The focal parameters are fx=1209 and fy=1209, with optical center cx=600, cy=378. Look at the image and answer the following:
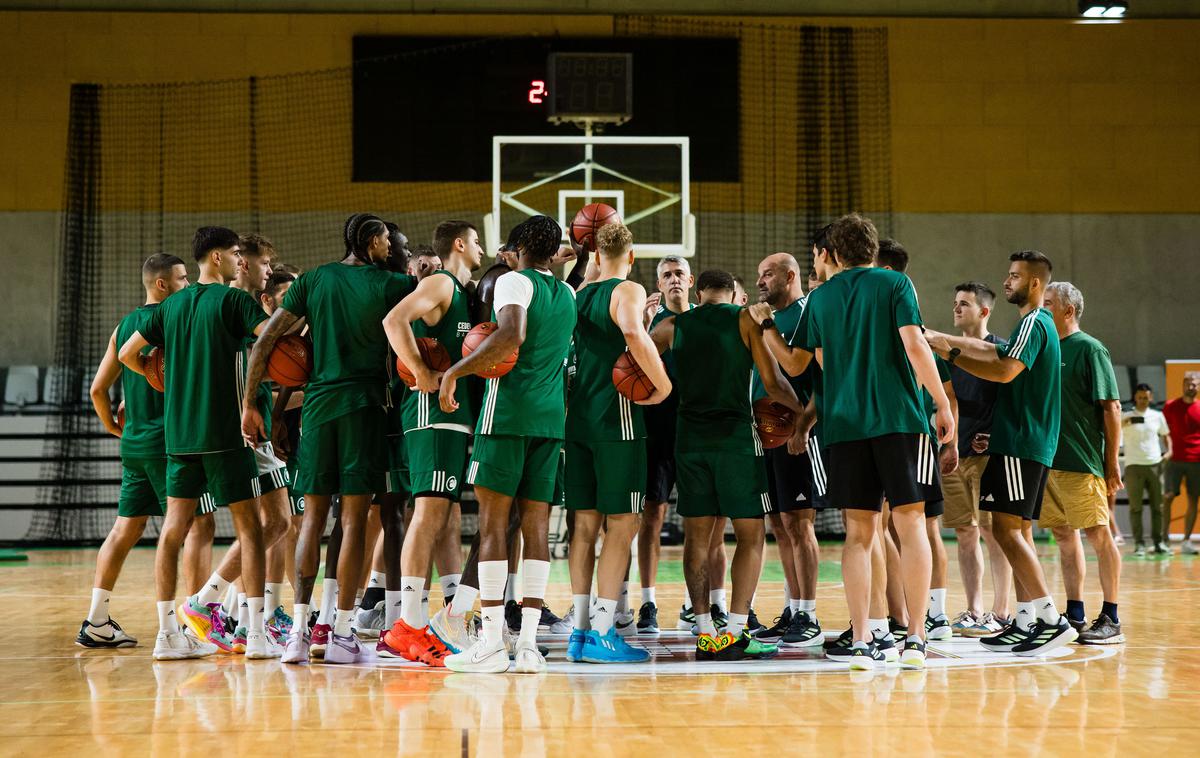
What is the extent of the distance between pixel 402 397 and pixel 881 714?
3.22 meters

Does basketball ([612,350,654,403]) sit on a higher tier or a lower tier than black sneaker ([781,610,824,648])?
higher

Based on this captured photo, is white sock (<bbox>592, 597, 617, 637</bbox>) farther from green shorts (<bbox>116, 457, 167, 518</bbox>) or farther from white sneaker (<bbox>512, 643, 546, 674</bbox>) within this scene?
green shorts (<bbox>116, 457, 167, 518</bbox>)

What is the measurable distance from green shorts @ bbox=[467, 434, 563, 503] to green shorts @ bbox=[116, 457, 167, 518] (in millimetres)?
2105

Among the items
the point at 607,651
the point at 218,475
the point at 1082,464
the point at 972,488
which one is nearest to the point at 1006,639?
the point at 1082,464

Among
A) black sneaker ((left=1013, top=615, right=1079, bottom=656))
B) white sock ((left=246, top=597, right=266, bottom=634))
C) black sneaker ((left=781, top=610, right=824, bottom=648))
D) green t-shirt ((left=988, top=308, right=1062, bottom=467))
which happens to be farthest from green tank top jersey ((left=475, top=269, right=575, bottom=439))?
black sneaker ((left=1013, top=615, right=1079, bottom=656))

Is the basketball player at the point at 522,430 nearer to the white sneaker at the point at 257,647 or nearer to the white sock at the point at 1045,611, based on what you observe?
the white sneaker at the point at 257,647

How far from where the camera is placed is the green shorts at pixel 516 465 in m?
5.55

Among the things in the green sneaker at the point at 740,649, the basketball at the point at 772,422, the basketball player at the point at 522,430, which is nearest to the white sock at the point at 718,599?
the green sneaker at the point at 740,649

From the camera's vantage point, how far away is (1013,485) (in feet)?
20.5

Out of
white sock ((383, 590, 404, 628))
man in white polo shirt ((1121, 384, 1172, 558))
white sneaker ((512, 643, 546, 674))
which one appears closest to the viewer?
white sneaker ((512, 643, 546, 674))

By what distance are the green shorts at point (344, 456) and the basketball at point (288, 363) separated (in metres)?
0.26

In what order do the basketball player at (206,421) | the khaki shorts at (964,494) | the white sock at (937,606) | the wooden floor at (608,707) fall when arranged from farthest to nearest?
the khaki shorts at (964,494), the white sock at (937,606), the basketball player at (206,421), the wooden floor at (608,707)

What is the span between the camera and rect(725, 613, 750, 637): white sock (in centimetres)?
601

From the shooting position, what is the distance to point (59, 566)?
40.5 ft
